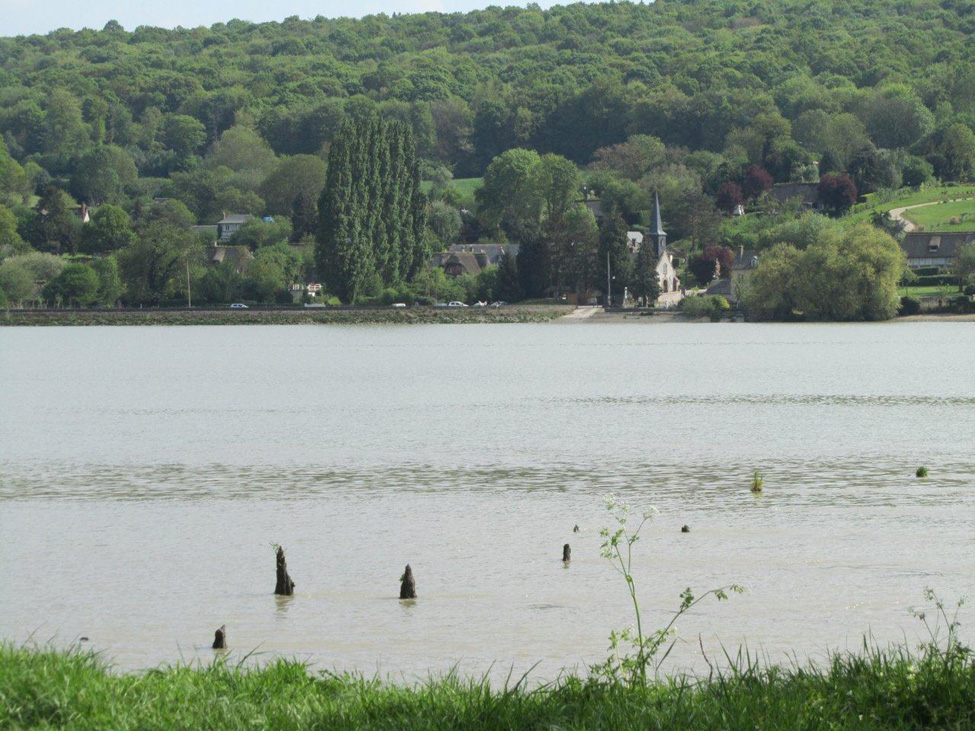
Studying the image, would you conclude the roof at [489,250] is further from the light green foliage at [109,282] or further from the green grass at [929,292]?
the green grass at [929,292]

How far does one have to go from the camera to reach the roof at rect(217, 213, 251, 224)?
174875 millimetres

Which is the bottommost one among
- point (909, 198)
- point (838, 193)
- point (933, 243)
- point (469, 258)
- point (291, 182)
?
point (469, 258)

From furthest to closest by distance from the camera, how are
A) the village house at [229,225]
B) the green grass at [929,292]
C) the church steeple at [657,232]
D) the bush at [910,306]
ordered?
1. the village house at [229,225]
2. the church steeple at [657,232]
3. the green grass at [929,292]
4. the bush at [910,306]

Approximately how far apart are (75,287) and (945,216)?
7611 cm

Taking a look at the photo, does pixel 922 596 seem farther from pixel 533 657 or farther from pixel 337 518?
pixel 337 518

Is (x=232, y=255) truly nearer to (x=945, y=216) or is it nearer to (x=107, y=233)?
(x=107, y=233)

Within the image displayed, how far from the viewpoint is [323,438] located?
111ft

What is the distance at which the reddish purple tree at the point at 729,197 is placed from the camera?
15675 cm

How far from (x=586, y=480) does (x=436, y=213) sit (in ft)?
444

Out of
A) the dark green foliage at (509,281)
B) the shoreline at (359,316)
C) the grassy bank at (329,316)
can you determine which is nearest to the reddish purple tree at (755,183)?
the dark green foliage at (509,281)

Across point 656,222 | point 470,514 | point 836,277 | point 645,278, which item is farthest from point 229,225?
point 470,514

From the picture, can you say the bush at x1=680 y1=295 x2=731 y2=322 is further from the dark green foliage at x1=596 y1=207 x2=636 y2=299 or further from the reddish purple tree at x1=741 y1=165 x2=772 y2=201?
the reddish purple tree at x1=741 y1=165 x2=772 y2=201

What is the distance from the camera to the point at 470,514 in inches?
851

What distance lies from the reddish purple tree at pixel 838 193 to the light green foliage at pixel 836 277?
42.2 metres
